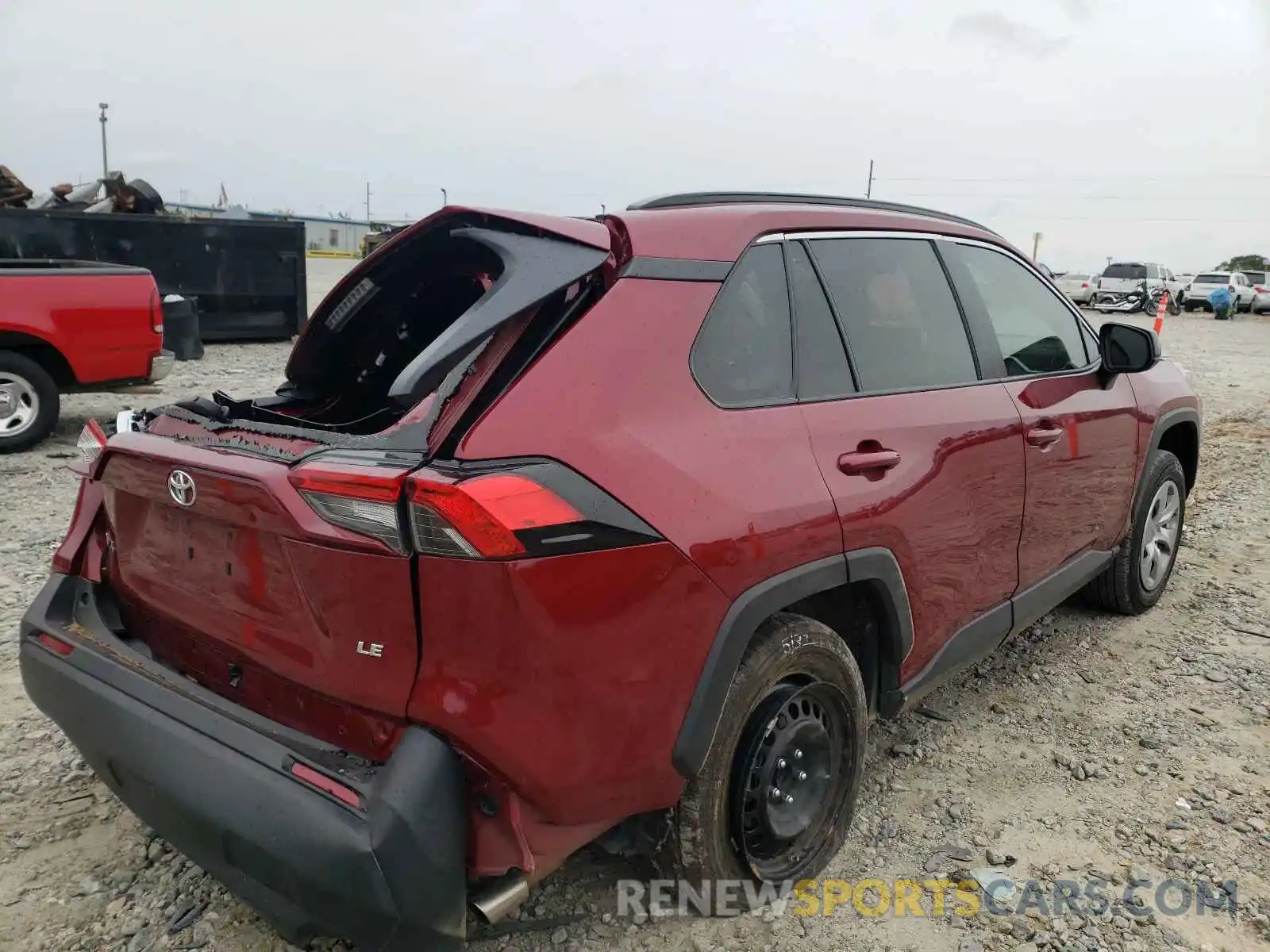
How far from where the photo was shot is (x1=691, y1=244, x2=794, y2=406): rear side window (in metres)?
2.20

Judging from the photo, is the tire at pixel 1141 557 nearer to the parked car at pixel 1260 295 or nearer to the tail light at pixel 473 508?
the tail light at pixel 473 508

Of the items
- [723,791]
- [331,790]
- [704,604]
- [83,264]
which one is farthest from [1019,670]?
[83,264]

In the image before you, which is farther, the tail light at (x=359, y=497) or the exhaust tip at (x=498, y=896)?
the exhaust tip at (x=498, y=896)

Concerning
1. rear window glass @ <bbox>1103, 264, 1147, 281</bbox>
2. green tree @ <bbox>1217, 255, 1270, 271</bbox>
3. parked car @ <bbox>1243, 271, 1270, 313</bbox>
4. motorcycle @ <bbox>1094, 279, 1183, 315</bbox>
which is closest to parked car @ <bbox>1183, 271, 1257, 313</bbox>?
parked car @ <bbox>1243, 271, 1270, 313</bbox>

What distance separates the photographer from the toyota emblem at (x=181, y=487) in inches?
83.1

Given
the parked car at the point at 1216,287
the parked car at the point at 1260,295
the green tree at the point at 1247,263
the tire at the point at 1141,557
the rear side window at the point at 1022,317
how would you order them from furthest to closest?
1. the green tree at the point at 1247,263
2. the parked car at the point at 1260,295
3. the parked car at the point at 1216,287
4. the tire at the point at 1141,557
5. the rear side window at the point at 1022,317

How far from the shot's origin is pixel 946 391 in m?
2.88

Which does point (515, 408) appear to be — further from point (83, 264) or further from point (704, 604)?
point (83, 264)

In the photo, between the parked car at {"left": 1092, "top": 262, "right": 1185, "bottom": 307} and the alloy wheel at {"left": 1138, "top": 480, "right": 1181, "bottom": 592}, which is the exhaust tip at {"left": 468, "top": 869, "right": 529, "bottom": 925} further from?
the parked car at {"left": 1092, "top": 262, "right": 1185, "bottom": 307}

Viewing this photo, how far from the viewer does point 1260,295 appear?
34.5 metres

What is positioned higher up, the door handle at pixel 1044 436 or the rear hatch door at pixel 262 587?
the door handle at pixel 1044 436

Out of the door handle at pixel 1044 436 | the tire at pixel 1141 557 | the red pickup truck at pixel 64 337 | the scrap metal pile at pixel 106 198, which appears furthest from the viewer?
the scrap metal pile at pixel 106 198

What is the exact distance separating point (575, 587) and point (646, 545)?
0.19 m

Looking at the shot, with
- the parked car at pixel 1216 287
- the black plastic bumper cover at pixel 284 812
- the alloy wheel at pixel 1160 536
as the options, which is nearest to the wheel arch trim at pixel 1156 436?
the alloy wheel at pixel 1160 536
